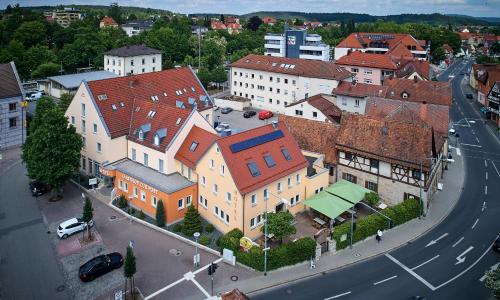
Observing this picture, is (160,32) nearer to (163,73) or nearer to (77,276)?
(163,73)

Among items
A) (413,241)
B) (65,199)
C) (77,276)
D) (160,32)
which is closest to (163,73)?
(65,199)

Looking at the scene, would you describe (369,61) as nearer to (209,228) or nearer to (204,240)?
(209,228)

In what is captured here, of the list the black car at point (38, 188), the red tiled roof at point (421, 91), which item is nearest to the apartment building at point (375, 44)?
the red tiled roof at point (421, 91)

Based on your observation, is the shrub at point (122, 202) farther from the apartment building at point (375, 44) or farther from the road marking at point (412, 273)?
the apartment building at point (375, 44)

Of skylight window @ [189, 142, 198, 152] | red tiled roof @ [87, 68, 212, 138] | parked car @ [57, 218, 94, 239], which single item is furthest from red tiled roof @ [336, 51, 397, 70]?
parked car @ [57, 218, 94, 239]

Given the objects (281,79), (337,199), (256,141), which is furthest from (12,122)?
(337,199)
